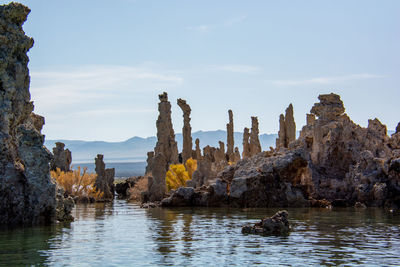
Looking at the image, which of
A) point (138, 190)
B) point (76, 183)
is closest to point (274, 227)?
point (76, 183)

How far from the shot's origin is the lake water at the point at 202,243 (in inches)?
794

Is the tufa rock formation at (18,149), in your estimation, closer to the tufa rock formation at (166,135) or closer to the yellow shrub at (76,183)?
the yellow shrub at (76,183)

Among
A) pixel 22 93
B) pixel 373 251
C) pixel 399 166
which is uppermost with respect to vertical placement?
pixel 22 93

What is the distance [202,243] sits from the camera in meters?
24.4

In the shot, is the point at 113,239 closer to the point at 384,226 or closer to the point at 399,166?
the point at 384,226

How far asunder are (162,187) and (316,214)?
17.1m

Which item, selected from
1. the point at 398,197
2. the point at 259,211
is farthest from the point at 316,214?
the point at 398,197

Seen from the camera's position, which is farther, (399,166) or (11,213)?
(399,166)

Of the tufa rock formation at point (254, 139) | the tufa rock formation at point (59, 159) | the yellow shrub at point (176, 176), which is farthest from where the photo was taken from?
the tufa rock formation at point (254, 139)

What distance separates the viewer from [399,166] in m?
41.7

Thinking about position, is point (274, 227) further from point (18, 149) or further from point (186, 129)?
point (186, 129)

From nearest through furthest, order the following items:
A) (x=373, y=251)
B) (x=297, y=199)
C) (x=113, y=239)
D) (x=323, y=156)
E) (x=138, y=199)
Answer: (x=373, y=251)
(x=113, y=239)
(x=297, y=199)
(x=323, y=156)
(x=138, y=199)

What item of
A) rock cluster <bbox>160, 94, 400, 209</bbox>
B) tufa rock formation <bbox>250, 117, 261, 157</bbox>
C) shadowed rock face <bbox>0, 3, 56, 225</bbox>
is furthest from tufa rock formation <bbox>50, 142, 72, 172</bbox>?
shadowed rock face <bbox>0, 3, 56, 225</bbox>

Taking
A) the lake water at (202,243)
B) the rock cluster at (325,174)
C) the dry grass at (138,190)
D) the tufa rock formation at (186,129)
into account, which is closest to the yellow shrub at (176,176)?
the dry grass at (138,190)
